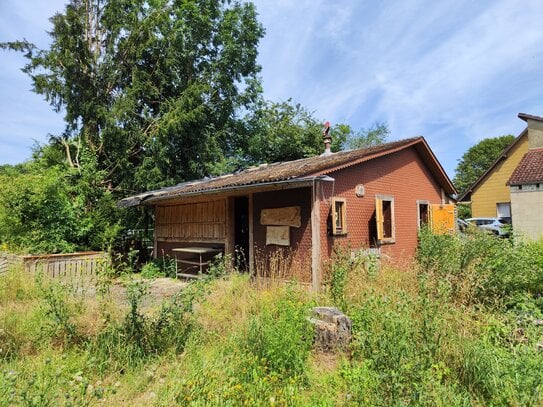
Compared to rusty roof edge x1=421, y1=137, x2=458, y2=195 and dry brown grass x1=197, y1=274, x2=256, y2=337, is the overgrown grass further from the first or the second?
rusty roof edge x1=421, y1=137, x2=458, y2=195

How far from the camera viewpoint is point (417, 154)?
12.3 m

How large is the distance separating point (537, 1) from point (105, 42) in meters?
17.9

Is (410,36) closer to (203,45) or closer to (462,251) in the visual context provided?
(462,251)

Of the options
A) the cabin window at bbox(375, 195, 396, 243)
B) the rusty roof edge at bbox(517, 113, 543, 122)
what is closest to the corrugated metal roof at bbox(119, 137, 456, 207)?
the cabin window at bbox(375, 195, 396, 243)

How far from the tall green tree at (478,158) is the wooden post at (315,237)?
1692 inches

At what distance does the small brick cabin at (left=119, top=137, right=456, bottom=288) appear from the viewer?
25.7ft

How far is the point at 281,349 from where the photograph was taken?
3.65 metres

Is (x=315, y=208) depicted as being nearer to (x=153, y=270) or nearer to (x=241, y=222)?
(x=241, y=222)

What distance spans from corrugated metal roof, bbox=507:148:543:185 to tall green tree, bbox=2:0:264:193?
15.5 m

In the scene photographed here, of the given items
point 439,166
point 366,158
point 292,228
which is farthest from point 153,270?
point 439,166

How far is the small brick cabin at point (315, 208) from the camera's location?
7836mm

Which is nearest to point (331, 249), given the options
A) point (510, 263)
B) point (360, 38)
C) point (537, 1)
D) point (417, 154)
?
point (510, 263)

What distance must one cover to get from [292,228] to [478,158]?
45850mm

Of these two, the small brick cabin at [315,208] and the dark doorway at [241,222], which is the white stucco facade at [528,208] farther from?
the dark doorway at [241,222]
